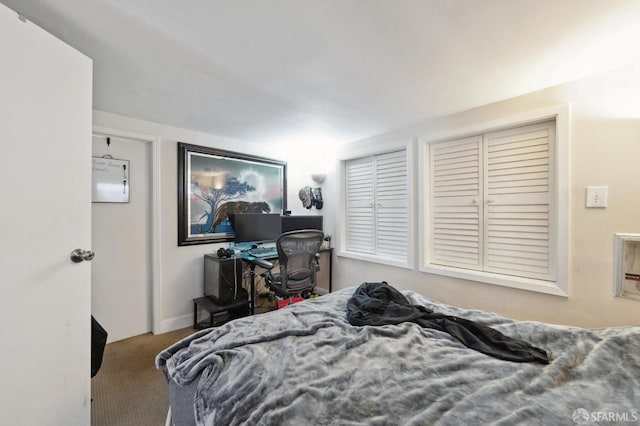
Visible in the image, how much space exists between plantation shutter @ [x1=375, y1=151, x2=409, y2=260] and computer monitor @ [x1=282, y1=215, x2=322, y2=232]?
0.90m

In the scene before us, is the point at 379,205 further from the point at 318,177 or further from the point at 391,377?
the point at 391,377

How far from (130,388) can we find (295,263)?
1.54m

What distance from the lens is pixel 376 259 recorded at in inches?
119

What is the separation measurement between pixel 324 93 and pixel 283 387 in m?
1.87

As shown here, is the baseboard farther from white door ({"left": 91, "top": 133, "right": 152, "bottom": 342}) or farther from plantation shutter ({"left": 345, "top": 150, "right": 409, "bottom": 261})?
plantation shutter ({"left": 345, "top": 150, "right": 409, "bottom": 261})

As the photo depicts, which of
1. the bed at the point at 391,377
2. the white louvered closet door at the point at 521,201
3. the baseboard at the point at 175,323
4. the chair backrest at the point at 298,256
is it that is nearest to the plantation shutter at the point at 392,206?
the white louvered closet door at the point at 521,201

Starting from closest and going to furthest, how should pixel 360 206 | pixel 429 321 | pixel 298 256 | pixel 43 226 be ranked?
pixel 43 226 < pixel 429 321 < pixel 298 256 < pixel 360 206

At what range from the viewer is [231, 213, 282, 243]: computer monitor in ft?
9.70

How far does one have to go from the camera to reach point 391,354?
106 centimetres

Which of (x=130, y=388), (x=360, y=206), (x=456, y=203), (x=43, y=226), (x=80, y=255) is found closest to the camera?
(x=43, y=226)

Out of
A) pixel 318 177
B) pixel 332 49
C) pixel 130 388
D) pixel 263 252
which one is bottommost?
pixel 130 388

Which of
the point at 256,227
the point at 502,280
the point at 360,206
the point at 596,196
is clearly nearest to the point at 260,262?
the point at 256,227

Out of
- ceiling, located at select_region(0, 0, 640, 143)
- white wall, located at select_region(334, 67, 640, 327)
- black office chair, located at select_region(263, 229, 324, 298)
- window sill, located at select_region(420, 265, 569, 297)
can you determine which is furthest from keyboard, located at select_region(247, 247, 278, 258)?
white wall, located at select_region(334, 67, 640, 327)

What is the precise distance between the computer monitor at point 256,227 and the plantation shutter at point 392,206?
130 cm
